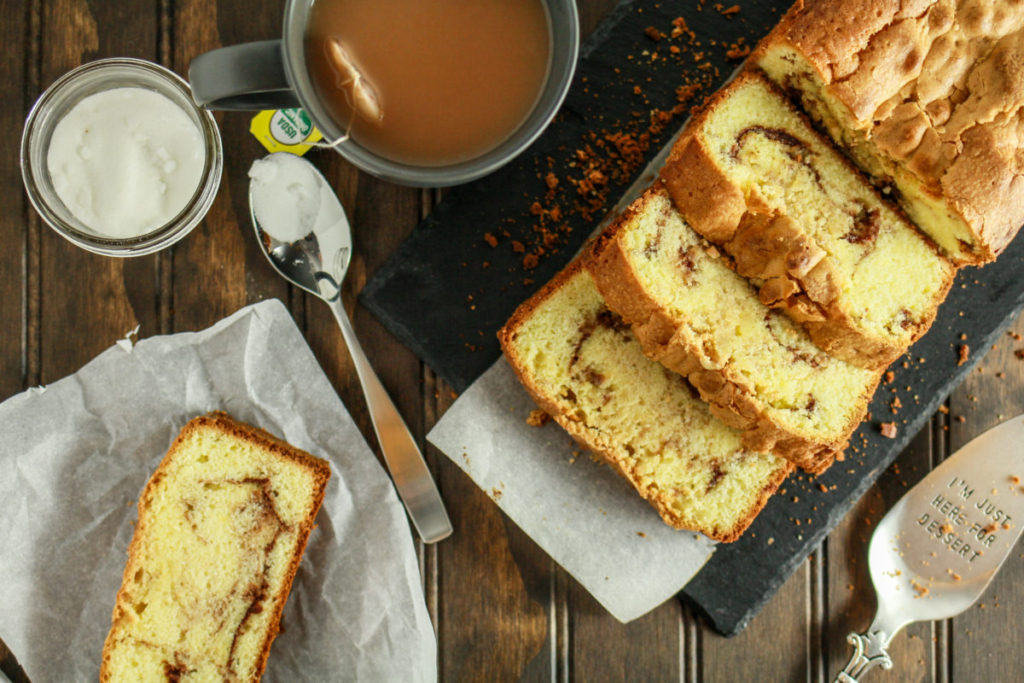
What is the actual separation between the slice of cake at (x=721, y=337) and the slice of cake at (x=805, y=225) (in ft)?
0.14

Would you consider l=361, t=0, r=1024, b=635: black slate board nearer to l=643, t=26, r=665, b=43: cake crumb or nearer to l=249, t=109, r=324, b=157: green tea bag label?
l=643, t=26, r=665, b=43: cake crumb

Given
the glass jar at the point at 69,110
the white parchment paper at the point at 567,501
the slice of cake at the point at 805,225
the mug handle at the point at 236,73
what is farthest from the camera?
the white parchment paper at the point at 567,501

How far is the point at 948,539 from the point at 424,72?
1.71m

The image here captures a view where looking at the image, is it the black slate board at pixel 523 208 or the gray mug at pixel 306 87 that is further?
the black slate board at pixel 523 208

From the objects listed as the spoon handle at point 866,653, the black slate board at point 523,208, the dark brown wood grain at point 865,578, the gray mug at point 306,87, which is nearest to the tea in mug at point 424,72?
the gray mug at point 306,87

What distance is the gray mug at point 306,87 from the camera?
4.92ft

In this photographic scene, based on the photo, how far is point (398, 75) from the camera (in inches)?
62.2

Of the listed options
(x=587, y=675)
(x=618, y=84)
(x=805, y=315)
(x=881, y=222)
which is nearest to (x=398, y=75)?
(x=618, y=84)

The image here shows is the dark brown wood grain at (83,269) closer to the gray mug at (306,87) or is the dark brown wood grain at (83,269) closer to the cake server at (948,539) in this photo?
the gray mug at (306,87)

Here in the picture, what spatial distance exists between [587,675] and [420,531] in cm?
58

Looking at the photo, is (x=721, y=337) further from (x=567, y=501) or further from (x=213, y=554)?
(x=213, y=554)

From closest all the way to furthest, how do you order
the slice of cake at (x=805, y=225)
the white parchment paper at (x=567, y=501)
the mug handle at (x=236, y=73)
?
1. the mug handle at (x=236, y=73)
2. the slice of cake at (x=805, y=225)
3. the white parchment paper at (x=567, y=501)

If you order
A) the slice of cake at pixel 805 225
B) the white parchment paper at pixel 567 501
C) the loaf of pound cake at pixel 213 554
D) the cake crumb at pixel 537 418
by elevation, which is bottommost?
the loaf of pound cake at pixel 213 554

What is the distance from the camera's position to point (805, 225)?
67.6 inches
